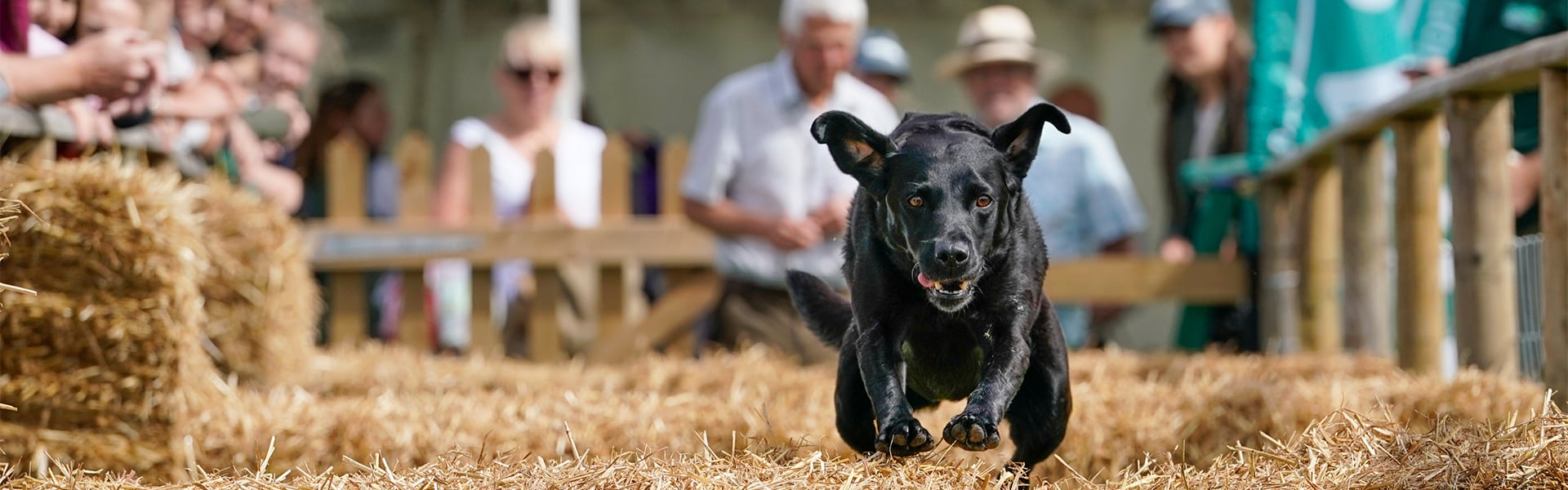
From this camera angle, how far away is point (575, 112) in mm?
10875

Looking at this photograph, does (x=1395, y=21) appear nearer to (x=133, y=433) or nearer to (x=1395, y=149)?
(x=1395, y=149)

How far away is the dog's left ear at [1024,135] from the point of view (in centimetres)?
274

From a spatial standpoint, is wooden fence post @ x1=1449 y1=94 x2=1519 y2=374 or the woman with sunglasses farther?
the woman with sunglasses

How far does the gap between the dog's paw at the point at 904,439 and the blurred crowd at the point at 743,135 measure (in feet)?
10.1

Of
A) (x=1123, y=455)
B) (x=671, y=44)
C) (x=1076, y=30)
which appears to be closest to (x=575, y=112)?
(x=671, y=44)

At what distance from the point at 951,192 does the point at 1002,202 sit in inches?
5.6

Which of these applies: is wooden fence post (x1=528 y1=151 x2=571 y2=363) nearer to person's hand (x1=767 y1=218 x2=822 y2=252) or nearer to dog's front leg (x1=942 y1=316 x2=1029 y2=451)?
person's hand (x1=767 y1=218 x2=822 y2=252)

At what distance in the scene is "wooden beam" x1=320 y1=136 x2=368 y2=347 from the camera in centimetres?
923

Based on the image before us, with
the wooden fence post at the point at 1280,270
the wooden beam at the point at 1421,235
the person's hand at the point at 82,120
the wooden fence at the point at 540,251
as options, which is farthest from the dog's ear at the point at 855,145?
the wooden fence at the point at 540,251

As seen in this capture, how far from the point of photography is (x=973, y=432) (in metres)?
2.55

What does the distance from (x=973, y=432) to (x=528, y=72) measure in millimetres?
6316

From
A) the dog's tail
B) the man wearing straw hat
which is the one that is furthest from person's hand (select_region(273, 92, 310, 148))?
the dog's tail

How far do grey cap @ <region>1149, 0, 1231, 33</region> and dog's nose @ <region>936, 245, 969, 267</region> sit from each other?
5.61 m

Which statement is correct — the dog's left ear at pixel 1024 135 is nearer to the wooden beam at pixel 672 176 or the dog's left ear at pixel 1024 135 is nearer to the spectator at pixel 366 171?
the wooden beam at pixel 672 176
